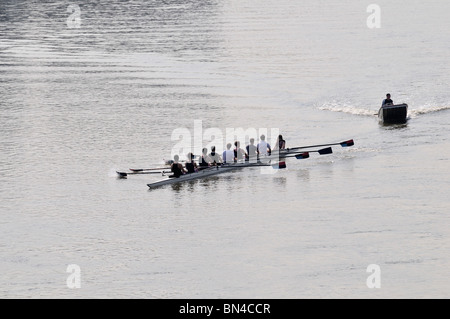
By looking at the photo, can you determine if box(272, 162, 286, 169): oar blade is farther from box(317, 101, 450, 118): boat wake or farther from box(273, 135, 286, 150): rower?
box(317, 101, 450, 118): boat wake

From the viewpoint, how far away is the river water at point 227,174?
42969mm

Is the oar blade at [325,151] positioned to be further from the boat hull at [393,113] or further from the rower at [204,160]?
the boat hull at [393,113]

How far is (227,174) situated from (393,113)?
57.7 feet

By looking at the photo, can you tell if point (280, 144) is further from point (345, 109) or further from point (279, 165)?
point (345, 109)

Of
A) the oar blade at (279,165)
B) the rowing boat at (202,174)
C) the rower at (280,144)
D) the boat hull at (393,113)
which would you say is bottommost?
the rowing boat at (202,174)

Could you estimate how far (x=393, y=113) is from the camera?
6931 centimetres

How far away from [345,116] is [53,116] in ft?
82.1

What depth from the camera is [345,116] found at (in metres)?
73.3

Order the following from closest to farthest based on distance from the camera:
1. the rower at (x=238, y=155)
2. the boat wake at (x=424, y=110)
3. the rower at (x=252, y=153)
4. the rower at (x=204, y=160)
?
the rower at (x=204, y=160) → the rower at (x=238, y=155) → the rower at (x=252, y=153) → the boat wake at (x=424, y=110)

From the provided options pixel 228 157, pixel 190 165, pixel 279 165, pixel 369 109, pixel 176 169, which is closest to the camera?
pixel 176 169

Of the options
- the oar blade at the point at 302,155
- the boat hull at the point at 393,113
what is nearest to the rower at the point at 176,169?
the oar blade at the point at 302,155

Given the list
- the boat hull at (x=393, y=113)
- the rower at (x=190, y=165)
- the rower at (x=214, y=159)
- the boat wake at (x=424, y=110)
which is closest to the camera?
the rower at (x=190, y=165)

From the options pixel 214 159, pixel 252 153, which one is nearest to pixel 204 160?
pixel 214 159

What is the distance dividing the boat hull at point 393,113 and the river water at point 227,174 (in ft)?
2.75
